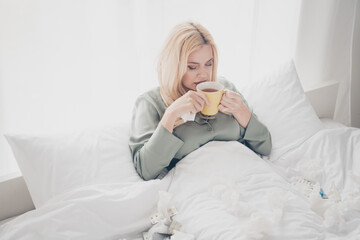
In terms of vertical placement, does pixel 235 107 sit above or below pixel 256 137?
above

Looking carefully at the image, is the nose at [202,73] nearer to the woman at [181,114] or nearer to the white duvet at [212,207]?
the woman at [181,114]

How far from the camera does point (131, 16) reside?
4.76 feet

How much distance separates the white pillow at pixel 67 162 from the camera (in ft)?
3.82

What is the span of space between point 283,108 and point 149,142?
0.79m

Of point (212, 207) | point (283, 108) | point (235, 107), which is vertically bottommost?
point (212, 207)

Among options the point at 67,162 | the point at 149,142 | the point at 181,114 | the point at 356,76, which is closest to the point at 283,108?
the point at 181,114

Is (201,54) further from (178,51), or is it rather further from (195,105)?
(195,105)

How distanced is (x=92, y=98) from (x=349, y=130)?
1.25 m

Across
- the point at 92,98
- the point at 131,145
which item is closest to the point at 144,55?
the point at 92,98

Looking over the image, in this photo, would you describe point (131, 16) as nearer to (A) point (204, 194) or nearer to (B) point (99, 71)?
(B) point (99, 71)

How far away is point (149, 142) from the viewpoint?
1.21 meters

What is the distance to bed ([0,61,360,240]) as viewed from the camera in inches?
39.2

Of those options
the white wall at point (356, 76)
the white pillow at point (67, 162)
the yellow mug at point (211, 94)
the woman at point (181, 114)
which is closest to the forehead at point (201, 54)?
the woman at point (181, 114)

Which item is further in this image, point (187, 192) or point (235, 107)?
point (235, 107)
